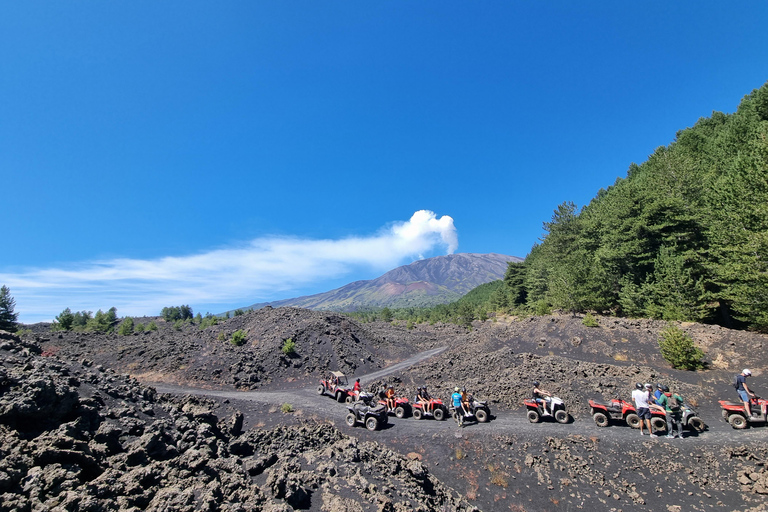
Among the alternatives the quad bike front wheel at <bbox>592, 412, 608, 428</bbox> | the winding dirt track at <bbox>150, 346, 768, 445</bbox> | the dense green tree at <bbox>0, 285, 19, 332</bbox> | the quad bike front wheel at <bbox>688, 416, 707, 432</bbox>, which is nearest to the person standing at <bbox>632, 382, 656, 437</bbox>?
the winding dirt track at <bbox>150, 346, 768, 445</bbox>

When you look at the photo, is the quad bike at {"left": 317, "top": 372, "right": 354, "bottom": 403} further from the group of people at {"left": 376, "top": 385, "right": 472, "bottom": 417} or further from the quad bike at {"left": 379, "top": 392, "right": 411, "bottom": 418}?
the quad bike at {"left": 379, "top": 392, "right": 411, "bottom": 418}

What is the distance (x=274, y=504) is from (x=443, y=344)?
39.1m

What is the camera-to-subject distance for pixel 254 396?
2172 centimetres

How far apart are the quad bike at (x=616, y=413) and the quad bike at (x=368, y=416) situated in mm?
8820

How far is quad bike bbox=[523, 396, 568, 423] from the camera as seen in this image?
12391 millimetres

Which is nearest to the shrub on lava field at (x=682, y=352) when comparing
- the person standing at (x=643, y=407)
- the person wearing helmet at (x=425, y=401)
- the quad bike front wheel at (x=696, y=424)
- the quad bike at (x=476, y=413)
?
the quad bike front wheel at (x=696, y=424)

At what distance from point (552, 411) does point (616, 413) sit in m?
2.20

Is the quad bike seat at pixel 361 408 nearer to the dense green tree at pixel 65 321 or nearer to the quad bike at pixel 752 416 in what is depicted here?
the quad bike at pixel 752 416

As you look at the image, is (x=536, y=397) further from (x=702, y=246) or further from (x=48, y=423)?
(x=702, y=246)

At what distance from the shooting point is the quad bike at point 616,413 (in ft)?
36.7

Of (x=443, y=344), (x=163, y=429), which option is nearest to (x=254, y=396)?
(x=163, y=429)

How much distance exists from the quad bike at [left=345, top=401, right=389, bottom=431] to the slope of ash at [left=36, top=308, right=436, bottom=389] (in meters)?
12.2

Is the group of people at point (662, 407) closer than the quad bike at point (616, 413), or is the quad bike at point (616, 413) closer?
the group of people at point (662, 407)

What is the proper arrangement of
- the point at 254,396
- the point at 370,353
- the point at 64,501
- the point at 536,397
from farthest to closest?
the point at 370,353 < the point at 254,396 < the point at 536,397 < the point at 64,501
